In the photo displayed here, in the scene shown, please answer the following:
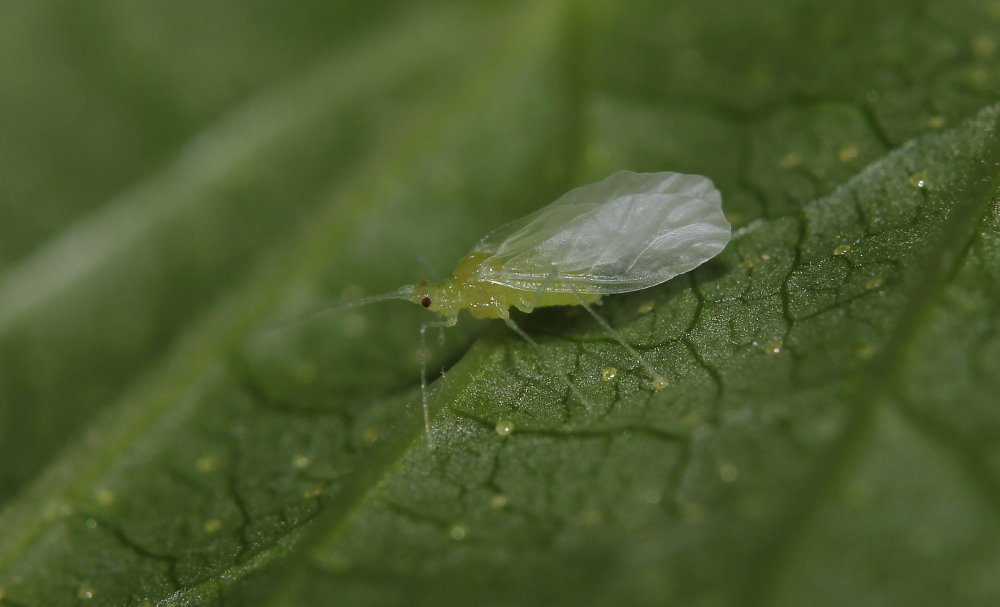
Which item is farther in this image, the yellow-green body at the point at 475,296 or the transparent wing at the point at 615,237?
the yellow-green body at the point at 475,296

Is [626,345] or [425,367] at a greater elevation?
[425,367]

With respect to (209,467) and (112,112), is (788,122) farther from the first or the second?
(112,112)

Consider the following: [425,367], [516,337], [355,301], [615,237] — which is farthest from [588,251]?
[355,301]

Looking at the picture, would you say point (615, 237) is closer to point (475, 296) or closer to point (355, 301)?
point (475, 296)

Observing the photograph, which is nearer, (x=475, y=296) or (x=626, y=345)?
(x=626, y=345)

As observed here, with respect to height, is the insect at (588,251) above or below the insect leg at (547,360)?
above

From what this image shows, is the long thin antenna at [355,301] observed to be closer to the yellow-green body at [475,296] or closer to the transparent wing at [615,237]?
the yellow-green body at [475,296]

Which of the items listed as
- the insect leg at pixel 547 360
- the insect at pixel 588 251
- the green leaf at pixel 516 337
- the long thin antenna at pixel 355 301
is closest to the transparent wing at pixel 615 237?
the insect at pixel 588 251

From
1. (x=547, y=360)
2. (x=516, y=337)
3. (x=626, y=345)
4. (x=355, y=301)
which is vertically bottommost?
(x=626, y=345)
